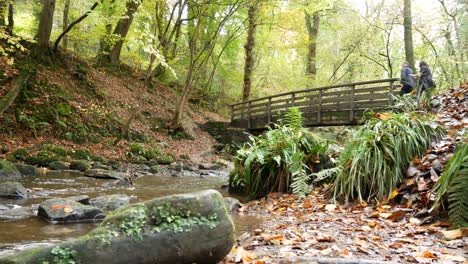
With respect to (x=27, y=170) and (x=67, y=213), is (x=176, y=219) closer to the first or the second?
(x=67, y=213)

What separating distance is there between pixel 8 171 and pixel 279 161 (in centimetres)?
582

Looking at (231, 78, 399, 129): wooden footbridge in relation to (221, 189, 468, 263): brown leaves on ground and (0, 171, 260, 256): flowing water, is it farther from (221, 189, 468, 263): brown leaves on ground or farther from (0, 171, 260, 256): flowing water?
(221, 189, 468, 263): brown leaves on ground

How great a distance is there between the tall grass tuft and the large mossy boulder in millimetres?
3012

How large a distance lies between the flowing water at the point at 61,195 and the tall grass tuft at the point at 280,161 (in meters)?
1.14

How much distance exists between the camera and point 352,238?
3.16 m

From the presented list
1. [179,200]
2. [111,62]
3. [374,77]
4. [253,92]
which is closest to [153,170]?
[179,200]

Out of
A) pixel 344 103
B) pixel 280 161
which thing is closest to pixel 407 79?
pixel 344 103

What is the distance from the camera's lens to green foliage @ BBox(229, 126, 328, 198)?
593 cm

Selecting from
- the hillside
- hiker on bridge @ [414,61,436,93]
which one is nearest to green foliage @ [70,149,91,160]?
the hillside

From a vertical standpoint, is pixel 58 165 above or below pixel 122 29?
below

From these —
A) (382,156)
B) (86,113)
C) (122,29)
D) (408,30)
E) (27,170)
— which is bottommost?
(27,170)

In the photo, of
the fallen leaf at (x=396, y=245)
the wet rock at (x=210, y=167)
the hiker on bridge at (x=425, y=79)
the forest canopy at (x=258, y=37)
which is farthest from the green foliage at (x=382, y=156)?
the forest canopy at (x=258, y=37)

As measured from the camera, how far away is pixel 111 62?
18094mm

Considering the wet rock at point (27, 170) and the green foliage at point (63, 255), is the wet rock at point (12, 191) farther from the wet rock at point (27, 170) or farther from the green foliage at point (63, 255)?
the green foliage at point (63, 255)
